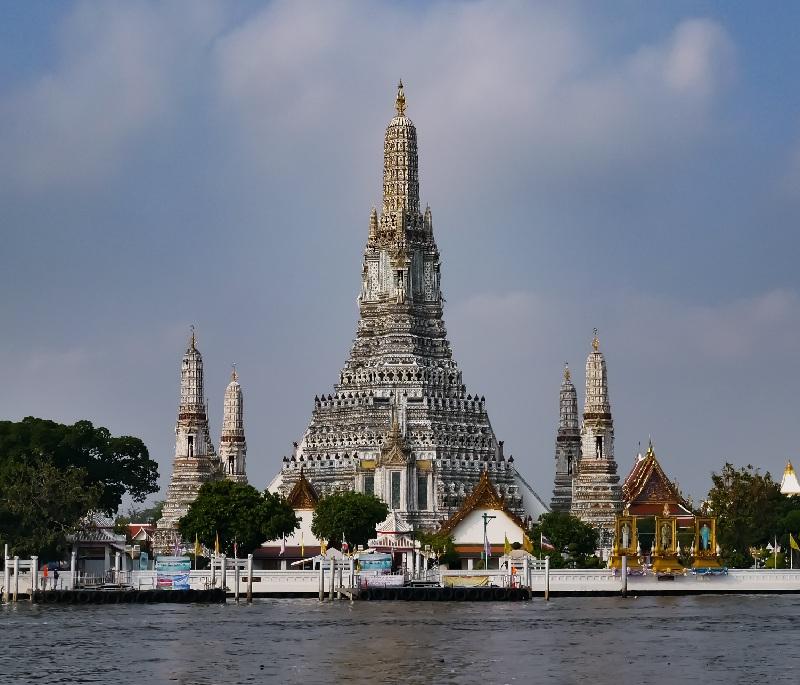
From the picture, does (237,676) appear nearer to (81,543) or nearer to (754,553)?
(81,543)

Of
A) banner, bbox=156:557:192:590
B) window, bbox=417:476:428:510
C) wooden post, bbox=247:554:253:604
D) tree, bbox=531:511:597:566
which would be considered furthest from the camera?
window, bbox=417:476:428:510

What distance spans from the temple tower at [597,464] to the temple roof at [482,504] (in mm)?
8152

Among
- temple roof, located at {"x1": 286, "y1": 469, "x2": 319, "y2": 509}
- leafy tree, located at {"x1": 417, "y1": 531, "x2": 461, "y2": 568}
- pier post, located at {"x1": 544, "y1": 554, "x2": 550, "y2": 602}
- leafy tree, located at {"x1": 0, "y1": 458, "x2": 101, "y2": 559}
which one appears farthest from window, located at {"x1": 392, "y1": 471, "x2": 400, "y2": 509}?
pier post, located at {"x1": 544, "y1": 554, "x2": 550, "y2": 602}

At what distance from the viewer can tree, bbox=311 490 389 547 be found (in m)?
141

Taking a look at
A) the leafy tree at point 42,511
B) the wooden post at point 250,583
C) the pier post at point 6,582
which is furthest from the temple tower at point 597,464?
the pier post at point 6,582

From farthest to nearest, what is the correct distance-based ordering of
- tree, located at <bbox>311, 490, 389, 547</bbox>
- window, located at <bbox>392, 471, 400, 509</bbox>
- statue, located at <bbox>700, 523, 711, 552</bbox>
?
1. window, located at <bbox>392, 471, 400, 509</bbox>
2. tree, located at <bbox>311, 490, 389, 547</bbox>
3. statue, located at <bbox>700, 523, 711, 552</bbox>

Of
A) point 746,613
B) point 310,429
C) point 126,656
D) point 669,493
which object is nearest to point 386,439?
point 310,429

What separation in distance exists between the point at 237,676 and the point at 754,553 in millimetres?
98323

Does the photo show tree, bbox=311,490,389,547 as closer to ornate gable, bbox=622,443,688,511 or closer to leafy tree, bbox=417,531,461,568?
leafy tree, bbox=417,531,461,568

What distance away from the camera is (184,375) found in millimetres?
159750

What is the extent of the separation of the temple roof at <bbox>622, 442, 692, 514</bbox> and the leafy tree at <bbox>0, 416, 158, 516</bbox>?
37.2 metres

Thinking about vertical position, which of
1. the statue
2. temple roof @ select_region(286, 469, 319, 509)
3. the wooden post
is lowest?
the wooden post

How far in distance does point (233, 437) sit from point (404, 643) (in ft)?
264

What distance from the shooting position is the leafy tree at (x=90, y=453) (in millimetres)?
141250
